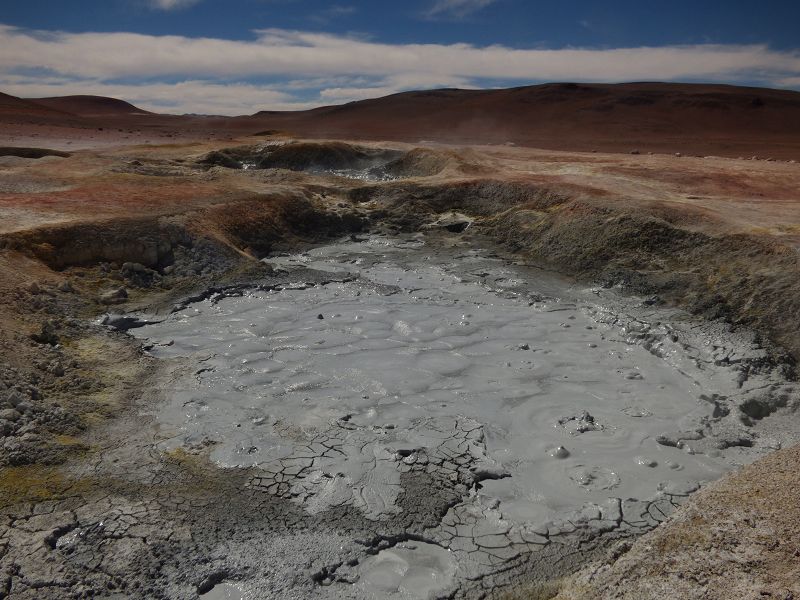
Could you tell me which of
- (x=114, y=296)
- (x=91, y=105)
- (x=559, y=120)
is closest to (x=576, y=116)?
(x=559, y=120)

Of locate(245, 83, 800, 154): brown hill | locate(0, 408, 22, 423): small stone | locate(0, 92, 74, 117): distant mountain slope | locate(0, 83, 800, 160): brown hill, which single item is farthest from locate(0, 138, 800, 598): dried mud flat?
locate(0, 92, 74, 117): distant mountain slope

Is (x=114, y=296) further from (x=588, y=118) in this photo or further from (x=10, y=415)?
(x=588, y=118)

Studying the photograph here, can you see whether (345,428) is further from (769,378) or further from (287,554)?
(769,378)

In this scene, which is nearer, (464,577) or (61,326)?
(464,577)

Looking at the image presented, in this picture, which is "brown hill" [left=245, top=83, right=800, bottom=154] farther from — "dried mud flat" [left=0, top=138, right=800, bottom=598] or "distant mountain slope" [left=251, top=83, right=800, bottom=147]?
"dried mud flat" [left=0, top=138, right=800, bottom=598]

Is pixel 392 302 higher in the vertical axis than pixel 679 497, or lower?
higher

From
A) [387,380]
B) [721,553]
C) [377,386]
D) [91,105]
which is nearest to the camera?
[721,553]

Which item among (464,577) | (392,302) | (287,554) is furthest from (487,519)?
(392,302)
